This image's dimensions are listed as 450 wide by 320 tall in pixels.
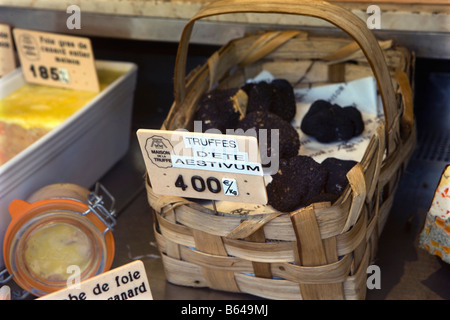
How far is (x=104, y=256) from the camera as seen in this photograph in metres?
0.99

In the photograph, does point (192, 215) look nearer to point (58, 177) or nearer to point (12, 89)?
point (58, 177)

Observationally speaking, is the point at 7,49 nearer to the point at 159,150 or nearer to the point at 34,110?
the point at 34,110

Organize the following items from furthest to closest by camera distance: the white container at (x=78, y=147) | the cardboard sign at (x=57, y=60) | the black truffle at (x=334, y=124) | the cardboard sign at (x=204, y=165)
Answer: the cardboard sign at (x=57, y=60), the black truffle at (x=334, y=124), the white container at (x=78, y=147), the cardboard sign at (x=204, y=165)

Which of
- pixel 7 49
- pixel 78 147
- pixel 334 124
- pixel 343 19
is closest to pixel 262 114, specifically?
pixel 334 124

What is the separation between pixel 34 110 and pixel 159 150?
57 centimetres

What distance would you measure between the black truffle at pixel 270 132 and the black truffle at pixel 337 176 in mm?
82

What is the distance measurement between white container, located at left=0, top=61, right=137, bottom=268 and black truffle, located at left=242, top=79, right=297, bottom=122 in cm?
32

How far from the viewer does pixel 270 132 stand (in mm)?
1058

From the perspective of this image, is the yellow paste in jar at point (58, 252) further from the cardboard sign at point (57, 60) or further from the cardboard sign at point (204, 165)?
the cardboard sign at point (57, 60)

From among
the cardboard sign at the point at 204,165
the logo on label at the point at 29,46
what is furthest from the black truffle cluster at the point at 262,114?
the logo on label at the point at 29,46

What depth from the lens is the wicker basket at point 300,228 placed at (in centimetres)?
85
